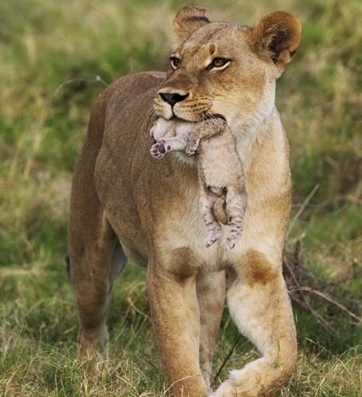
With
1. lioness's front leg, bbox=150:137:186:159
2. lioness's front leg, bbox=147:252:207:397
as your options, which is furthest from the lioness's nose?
lioness's front leg, bbox=147:252:207:397

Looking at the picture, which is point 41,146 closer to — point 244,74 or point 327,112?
point 327,112

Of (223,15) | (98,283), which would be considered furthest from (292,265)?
(223,15)

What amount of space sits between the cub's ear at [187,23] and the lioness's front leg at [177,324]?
82 centimetres

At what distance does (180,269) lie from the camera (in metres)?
4.63

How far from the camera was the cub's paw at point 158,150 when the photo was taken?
4.12m

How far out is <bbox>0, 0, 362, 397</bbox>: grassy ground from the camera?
16.8 feet

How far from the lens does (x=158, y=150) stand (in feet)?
13.6

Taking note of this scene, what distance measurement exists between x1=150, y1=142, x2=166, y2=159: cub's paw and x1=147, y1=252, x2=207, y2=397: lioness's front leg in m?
0.55

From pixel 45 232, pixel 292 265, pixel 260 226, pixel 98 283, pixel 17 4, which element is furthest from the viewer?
pixel 17 4

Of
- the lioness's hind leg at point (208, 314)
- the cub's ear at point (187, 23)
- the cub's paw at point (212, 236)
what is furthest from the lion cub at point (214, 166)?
the lioness's hind leg at point (208, 314)

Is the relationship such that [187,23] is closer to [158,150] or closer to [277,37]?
[277,37]

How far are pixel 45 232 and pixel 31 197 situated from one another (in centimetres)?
30

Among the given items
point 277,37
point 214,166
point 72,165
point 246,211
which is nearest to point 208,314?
point 246,211

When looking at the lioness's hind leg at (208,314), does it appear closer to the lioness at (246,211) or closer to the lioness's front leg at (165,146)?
the lioness at (246,211)
